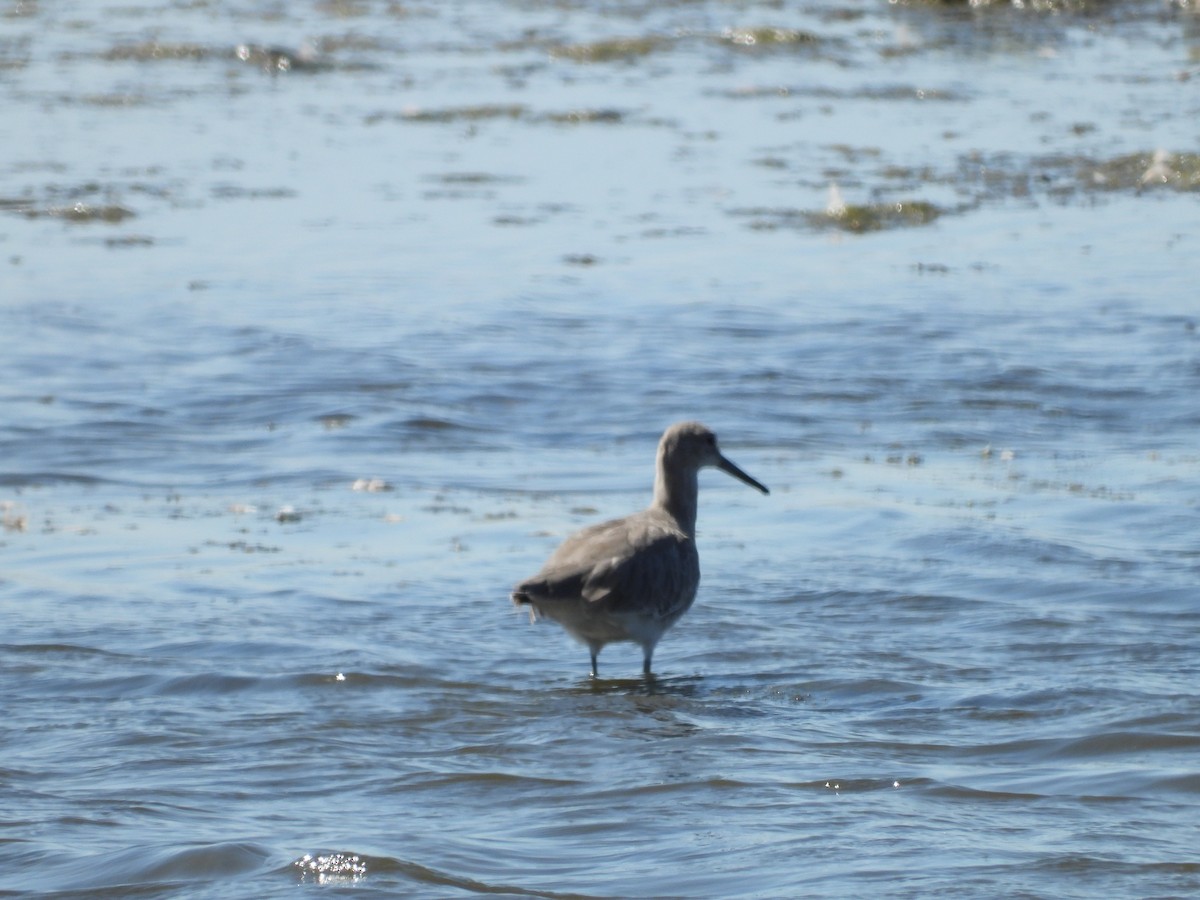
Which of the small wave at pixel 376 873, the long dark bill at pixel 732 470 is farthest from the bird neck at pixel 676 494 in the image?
the small wave at pixel 376 873

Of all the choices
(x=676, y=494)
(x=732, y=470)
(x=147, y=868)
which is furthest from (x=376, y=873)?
(x=732, y=470)

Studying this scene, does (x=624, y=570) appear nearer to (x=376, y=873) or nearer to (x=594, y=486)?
(x=376, y=873)

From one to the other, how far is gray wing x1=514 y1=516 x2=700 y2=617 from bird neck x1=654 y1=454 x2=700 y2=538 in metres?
0.39

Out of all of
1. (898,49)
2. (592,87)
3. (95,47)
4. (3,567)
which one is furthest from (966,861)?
(95,47)

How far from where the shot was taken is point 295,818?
219 inches

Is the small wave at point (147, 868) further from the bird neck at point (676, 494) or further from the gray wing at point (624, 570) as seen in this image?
the bird neck at point (676, 494)

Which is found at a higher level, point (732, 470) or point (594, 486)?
point (732, 470)

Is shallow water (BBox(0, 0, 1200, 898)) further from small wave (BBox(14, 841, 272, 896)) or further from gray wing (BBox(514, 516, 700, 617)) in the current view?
gray wing (BBox(514, 516, 700, 617))

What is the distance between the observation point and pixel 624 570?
274 inches

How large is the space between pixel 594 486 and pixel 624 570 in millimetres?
2468

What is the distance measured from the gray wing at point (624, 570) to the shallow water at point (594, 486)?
0.32 metres

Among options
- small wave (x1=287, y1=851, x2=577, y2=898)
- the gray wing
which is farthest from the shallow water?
the gray wing

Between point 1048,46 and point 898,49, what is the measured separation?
5.81ft

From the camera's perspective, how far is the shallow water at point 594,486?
5.57m
